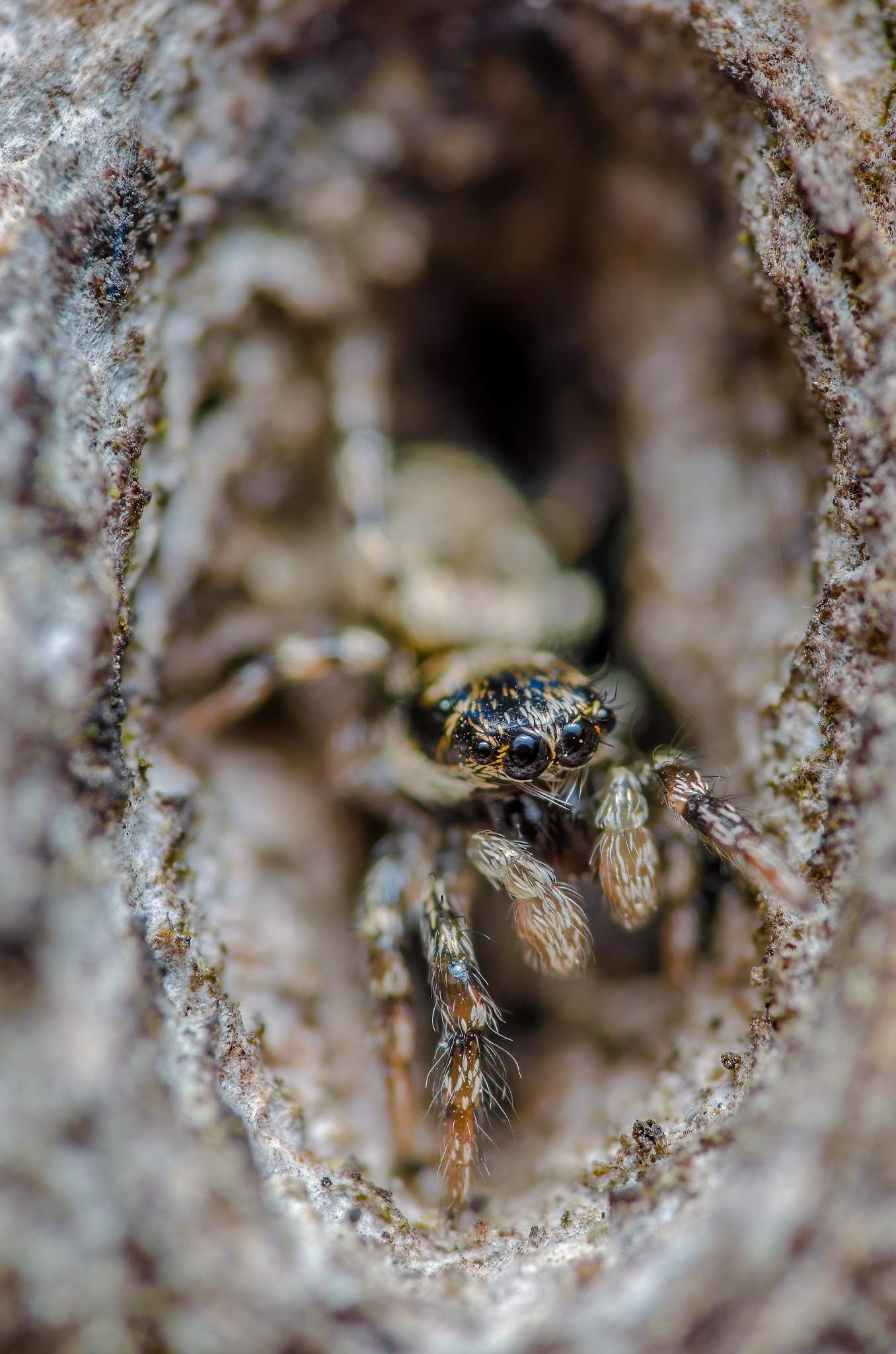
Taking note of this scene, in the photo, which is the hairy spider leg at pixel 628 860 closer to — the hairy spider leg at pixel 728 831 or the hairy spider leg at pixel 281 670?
the hairy spider leg at pixel 728 831

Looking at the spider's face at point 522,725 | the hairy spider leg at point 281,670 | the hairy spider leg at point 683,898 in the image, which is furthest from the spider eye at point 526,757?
the hairy spider leg at point 281,670

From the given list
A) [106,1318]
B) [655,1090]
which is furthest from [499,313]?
[106,1318]

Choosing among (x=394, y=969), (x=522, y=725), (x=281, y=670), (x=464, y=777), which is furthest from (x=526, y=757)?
(x=281, y=670)

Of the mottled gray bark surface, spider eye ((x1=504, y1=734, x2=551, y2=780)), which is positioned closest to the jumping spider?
spider eye ((x1=504, y1=734, x2=551, y2=780))

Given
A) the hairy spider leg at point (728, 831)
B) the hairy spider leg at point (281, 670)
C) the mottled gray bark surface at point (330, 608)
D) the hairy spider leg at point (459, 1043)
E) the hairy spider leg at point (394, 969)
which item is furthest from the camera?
the hairy spider leg at point (281, 670)

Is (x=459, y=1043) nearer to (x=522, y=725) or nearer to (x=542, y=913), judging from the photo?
(x=542, y=913)

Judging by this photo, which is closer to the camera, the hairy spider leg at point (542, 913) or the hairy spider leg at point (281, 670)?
the hairy spider leg at point (542, 913)

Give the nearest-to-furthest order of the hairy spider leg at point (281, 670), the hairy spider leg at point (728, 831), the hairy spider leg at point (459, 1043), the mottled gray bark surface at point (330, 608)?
the mottled gray bark surface at point (330, 608), the hairy spider leg at point (728, 831), the hairy spider leg at point (459, 1043), the hairy spider leg at point (281, 670)
